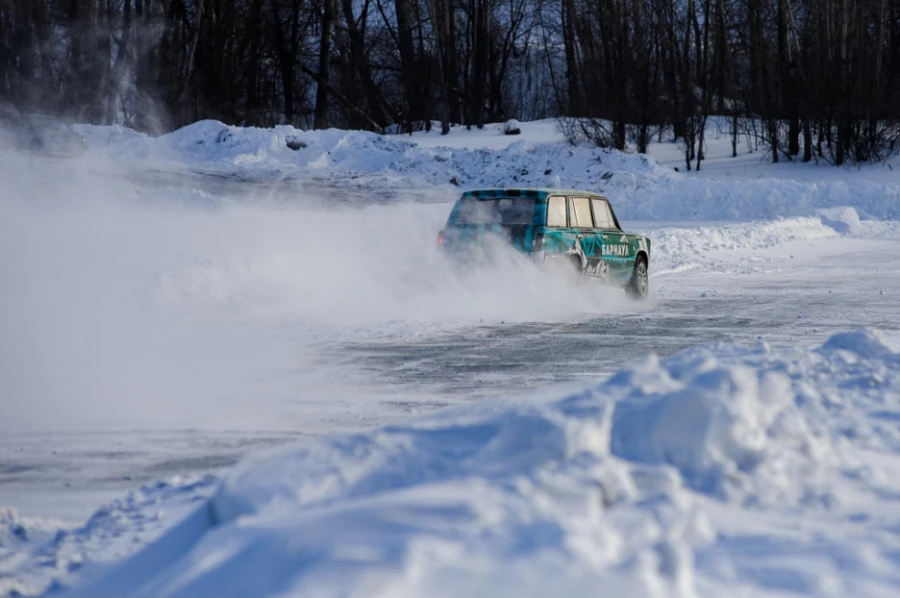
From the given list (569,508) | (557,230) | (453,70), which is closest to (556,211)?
(557,230)

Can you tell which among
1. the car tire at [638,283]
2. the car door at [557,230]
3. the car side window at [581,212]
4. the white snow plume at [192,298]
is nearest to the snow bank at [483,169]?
the white snow plume at [192,298]

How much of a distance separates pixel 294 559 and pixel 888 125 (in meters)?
44.4

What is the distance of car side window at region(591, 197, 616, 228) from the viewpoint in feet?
51.6

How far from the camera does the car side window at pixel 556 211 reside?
1446cm

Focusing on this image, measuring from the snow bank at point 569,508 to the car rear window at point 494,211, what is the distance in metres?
8.61

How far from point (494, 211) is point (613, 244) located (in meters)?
2.08

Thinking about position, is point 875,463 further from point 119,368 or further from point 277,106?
point 277,106

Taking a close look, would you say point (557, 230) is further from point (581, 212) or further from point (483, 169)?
point (483, 169)

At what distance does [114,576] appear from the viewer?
422cm

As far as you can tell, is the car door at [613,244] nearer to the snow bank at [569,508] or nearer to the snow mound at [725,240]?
the snow mound at [725,240]

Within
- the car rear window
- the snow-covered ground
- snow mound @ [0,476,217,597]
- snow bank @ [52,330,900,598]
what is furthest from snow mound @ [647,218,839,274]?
snow mound @ [0,476,217,597]

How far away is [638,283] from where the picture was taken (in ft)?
53.7

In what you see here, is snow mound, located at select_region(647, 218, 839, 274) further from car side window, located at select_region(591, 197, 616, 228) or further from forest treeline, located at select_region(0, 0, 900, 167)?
forest treeline, located at select_region(0, 0, 900, 167)

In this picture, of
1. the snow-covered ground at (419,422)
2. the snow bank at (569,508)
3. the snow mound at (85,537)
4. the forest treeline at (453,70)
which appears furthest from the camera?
the forest treeline at (453,70)
